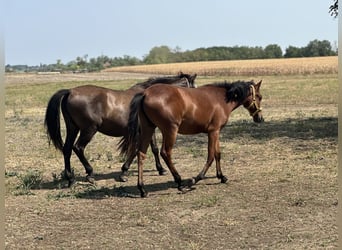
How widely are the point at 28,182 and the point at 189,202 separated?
2.99 meters

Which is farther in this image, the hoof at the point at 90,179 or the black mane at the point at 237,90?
the hoof at the point at 90,179

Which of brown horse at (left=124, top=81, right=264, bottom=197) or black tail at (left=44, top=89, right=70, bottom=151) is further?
black tail at (left=44, top=89, right=70, bottom=151)

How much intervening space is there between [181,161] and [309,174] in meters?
2.69

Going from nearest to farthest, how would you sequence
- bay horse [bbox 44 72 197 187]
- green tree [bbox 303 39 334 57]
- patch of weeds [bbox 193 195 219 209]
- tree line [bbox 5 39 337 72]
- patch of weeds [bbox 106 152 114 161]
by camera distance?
patch of weeds [bbox 193 195 219 209] < bay horse [bbox 44 72 197 187] < patch of weeds [bbox 106 152 114 161] < green tree [bbox 303 39 334 57] < tree line [bbox 5 39 337 72]

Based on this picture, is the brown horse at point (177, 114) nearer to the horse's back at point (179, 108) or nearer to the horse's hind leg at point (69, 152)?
the horse's back at point (179, 108)

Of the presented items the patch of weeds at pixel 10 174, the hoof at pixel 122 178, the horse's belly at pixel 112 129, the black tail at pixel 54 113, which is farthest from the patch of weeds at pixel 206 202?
the patch of weeds at pixel 10 174

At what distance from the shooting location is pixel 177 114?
6859 millimetres

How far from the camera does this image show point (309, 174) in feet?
25.3

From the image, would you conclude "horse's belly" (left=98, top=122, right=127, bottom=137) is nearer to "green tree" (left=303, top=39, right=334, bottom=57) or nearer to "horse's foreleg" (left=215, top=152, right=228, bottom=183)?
"horse's foreleg" (left=215, top=152, right=228, bottom=183)

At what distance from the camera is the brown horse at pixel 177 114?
6.79 meters

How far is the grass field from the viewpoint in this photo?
5.07m

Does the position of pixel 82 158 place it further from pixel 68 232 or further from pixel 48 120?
pixel 68 232

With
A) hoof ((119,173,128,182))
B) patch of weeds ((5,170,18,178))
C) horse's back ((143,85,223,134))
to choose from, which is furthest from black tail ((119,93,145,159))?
patch of weeds ((5,170,18,178))

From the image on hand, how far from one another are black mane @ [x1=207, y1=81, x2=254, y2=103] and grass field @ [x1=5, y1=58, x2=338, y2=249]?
4.46 feet
